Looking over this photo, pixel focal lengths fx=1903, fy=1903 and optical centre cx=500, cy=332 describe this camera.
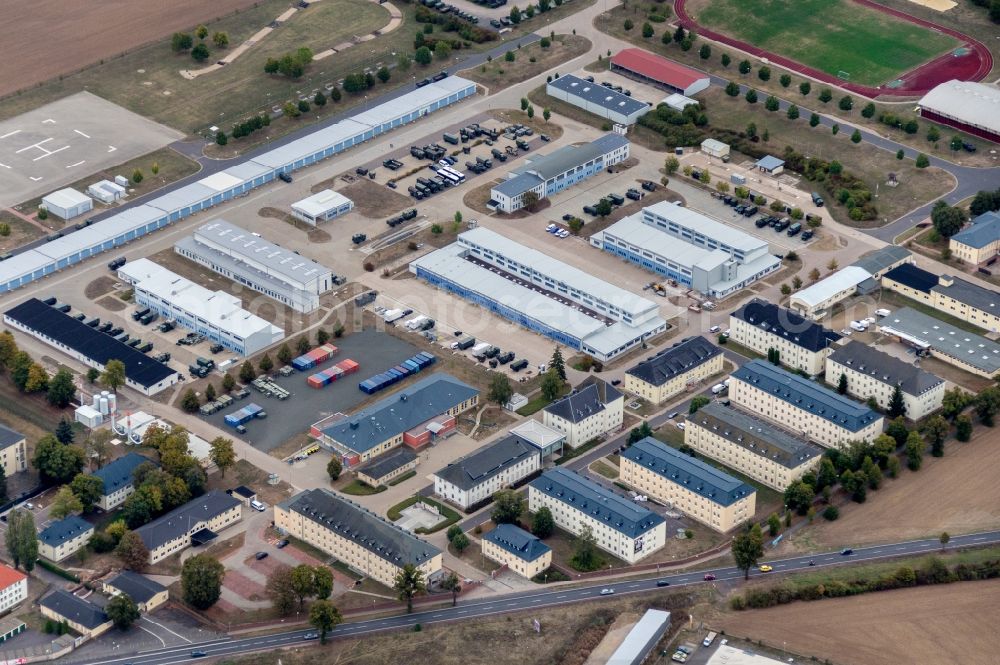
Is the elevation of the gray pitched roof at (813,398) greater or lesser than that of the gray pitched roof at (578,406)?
greater

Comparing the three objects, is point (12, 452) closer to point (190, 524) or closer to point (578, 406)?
point (190, 524)

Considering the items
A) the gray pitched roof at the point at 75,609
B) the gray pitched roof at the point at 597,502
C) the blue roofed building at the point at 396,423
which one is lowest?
the gray pitched roof at the point at 75,609

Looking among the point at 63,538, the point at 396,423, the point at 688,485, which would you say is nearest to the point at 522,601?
the point at 688,485

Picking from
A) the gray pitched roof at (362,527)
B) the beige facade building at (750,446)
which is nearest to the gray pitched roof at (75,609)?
the gray pitched roof at (362,527)

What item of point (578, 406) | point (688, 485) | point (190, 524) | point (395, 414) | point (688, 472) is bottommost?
point (190, 524)

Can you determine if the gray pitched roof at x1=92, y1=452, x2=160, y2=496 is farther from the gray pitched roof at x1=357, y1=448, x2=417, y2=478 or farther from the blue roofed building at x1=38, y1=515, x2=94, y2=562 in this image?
the gray pitched roof at x1=357, y1=448, x2=417, y2=478

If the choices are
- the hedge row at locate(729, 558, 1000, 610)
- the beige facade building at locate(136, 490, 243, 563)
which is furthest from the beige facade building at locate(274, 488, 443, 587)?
the hedge row at locate(729, 558, 1000, 610)

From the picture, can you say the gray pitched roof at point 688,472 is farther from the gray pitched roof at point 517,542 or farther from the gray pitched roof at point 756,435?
the gray pitched roof at point 517,542
